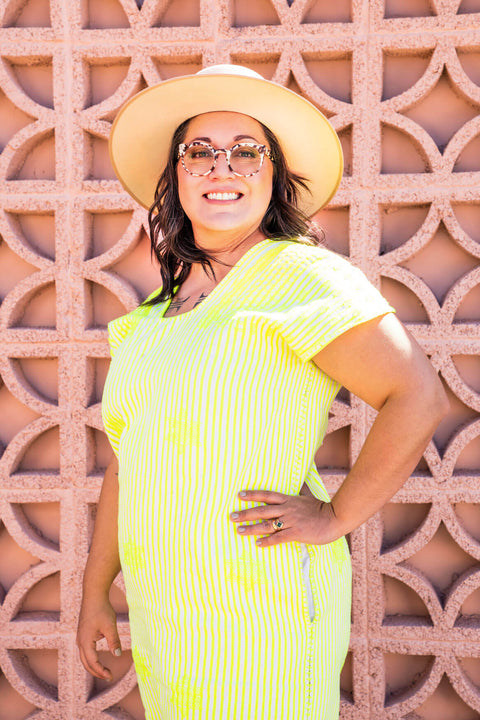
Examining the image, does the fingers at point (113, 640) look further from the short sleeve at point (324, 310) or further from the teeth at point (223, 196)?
the teeth at point (223, 196)

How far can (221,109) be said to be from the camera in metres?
1.51

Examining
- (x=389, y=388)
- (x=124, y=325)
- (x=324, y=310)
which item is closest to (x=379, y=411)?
(x=389, y=388)

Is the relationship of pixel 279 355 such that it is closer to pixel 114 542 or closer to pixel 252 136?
pixel 252 136

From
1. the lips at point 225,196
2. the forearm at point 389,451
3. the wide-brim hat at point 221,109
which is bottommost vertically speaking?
the forearm at point 389,451

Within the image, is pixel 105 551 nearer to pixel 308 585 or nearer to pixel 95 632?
pixel 95 632

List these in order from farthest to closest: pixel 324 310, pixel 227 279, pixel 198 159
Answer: pixel 198 159, pixel 227 279, pixel 324 310

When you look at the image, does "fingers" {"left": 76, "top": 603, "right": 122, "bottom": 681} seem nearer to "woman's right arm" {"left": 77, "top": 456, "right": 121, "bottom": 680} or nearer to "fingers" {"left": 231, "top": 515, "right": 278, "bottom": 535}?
"woman's right arm" {"left": 77, "top": 456, "right": 121, "bottom": 680}

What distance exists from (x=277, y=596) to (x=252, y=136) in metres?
1.03

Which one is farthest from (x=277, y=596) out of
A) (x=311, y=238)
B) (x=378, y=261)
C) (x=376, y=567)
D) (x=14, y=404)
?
(x=14, y=404)

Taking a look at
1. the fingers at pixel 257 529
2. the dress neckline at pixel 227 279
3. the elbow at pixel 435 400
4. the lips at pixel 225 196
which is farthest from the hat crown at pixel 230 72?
the fingers at pixel 257 529

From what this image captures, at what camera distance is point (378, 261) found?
209 cm

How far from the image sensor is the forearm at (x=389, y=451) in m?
1.26

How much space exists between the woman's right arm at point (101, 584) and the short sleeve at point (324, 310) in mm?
759

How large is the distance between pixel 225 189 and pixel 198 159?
117 mm
